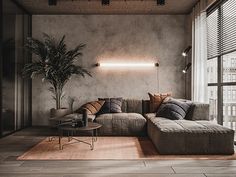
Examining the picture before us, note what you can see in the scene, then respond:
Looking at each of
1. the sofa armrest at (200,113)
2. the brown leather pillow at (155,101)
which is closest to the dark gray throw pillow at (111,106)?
the brown leather pillow at (155,101)

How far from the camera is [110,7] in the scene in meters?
6.85

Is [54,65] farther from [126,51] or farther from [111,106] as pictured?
[126,51]

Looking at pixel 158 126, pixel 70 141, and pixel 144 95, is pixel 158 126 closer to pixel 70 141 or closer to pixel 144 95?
pixel 70 141

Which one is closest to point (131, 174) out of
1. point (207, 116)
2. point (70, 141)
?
point (70, 141)

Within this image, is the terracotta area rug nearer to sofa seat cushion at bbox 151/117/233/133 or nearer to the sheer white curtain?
sofa seat cushion at bbox 151/117/233/133

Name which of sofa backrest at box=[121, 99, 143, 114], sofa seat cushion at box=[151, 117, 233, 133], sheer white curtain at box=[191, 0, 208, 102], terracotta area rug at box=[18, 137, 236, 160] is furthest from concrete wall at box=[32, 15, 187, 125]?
sofa seat cushion at box=[151, 117, 233, 133]

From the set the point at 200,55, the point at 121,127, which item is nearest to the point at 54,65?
the point at 121,127

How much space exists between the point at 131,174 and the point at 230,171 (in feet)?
3.98

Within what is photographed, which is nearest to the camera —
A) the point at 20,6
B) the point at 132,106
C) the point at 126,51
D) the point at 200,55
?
the point at 200,55

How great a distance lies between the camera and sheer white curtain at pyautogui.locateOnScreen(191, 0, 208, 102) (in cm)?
604

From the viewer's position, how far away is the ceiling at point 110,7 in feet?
21.2

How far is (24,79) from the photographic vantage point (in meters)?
7.05

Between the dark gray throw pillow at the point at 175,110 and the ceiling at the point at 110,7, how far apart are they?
7.73ft

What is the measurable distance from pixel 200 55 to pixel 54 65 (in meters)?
3.38
